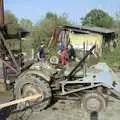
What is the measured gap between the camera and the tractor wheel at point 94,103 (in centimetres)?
1026

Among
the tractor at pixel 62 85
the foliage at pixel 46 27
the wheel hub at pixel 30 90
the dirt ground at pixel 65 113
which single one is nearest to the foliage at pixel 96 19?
the foliage at pixel 46 27

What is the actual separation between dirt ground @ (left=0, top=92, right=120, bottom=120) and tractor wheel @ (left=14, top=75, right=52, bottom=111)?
0.23 meters

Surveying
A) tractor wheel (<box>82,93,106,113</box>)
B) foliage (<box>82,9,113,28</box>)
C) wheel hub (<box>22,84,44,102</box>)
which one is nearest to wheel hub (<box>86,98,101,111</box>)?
tractor wheel (<box>82,93,106,113</box>)

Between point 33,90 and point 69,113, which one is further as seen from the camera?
point 33,90

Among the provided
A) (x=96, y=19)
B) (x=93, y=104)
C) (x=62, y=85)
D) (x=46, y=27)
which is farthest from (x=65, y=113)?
(x=96, y=19)

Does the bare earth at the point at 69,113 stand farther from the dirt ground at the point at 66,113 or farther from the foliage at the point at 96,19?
the foliage at the point at 96,19

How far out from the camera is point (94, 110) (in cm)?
1012

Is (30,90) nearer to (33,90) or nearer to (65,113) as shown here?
(33,90)

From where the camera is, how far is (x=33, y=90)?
1072 cm

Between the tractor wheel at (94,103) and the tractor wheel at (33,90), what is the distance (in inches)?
40.4

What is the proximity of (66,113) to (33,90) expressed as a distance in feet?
4.24

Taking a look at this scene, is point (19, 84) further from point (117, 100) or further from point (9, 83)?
point (117, 100)

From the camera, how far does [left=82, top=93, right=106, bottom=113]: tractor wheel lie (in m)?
10.3

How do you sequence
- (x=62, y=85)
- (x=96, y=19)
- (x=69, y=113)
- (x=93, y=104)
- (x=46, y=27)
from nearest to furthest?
(x=69, y=113), (x=93, y=104), (x=62, y=85), (x=46, y=27), (x=96, y=19)
